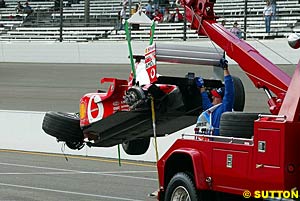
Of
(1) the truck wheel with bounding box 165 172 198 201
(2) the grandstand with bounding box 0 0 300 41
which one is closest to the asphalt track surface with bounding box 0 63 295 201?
(2) the grandstand with bounding box 0 0 300 41

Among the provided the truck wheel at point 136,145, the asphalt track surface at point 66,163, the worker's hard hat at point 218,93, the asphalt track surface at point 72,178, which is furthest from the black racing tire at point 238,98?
the asphalt track surface at point 72,178

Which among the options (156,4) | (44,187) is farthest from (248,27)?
(44,187)

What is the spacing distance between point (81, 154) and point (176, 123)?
10.2 m

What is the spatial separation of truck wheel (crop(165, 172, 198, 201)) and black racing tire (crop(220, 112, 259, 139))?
0.80 m

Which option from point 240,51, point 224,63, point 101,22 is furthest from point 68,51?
point 240,51

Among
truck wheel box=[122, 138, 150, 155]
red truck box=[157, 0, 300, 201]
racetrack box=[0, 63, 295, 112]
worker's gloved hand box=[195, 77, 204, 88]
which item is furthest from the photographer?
racetrack box=[0, 63, 295, 112]

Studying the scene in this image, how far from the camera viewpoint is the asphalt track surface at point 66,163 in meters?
13.5

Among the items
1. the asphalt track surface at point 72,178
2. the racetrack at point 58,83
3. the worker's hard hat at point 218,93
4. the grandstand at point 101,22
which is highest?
the worker's hard hat at point 218,93

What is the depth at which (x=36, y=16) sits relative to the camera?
139ft

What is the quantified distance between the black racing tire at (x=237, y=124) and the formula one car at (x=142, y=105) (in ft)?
4.12

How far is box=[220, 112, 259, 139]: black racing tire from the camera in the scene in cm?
796

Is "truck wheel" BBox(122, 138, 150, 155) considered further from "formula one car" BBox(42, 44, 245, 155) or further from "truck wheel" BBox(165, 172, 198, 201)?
"truck wheel" BBox(165, 172, 198, 201)

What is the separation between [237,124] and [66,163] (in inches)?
432

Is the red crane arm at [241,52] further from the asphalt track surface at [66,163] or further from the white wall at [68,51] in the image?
the white wall at [68,51]
